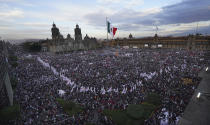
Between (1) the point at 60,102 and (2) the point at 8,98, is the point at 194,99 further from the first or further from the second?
(2) the point at 8,98

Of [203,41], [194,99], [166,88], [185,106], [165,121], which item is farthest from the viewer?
[203,41]

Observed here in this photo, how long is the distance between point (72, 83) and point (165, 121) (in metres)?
12.0

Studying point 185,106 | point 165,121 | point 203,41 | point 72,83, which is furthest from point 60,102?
point 203,41

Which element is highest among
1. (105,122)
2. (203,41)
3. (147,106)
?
(203,41)

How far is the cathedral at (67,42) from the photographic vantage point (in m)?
62.7

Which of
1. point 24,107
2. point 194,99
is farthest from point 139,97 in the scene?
point 24,107

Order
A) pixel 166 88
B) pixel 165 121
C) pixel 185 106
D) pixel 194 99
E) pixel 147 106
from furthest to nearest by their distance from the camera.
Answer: pixel 166 88 < pixel 194 99 < pixel 185 106 < pixel 147 106 < pixel 165 121

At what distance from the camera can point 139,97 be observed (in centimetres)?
1131

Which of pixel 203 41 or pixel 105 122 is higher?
pixel 203 41

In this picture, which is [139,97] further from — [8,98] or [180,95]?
[8,98]

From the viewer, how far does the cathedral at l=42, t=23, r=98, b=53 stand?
62656 millimetres

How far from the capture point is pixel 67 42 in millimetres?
64625

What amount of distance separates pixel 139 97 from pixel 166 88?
157 inches

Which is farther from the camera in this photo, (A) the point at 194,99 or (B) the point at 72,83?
(B) the point at 72,83
